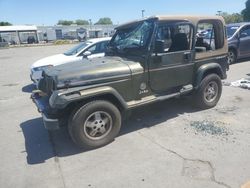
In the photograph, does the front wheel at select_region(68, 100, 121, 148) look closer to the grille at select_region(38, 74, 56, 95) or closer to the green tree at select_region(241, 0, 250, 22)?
the grille at select_region(38, 74, 56, 95)

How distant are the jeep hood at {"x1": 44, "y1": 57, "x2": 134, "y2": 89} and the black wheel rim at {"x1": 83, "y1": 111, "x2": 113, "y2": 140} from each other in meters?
0.57

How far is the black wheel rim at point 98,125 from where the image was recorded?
4.43 metres

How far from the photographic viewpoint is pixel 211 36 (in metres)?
6.21

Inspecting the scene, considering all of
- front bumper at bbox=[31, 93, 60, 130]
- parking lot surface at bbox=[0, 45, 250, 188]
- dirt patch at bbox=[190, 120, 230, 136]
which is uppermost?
front bumper at bbox=[31, 93, 60, 130]

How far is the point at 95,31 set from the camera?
2805 inches

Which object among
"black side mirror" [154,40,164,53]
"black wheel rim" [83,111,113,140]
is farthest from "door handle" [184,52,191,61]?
"black wheel rim" [83,111,113,140]

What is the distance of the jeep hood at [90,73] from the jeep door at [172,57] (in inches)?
24.0

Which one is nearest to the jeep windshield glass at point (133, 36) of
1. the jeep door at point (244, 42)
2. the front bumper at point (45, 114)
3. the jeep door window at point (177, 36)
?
the jeep door window at point (177, 36)

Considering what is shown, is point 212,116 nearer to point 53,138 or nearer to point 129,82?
point 129,82

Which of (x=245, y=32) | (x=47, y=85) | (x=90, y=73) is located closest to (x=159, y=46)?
(x=90, y=73)

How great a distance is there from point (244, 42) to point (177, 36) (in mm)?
7509

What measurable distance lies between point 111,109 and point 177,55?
1.85m

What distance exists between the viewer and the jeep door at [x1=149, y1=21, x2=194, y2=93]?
5.02 m

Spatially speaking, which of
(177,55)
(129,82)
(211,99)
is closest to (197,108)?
(211,99)
